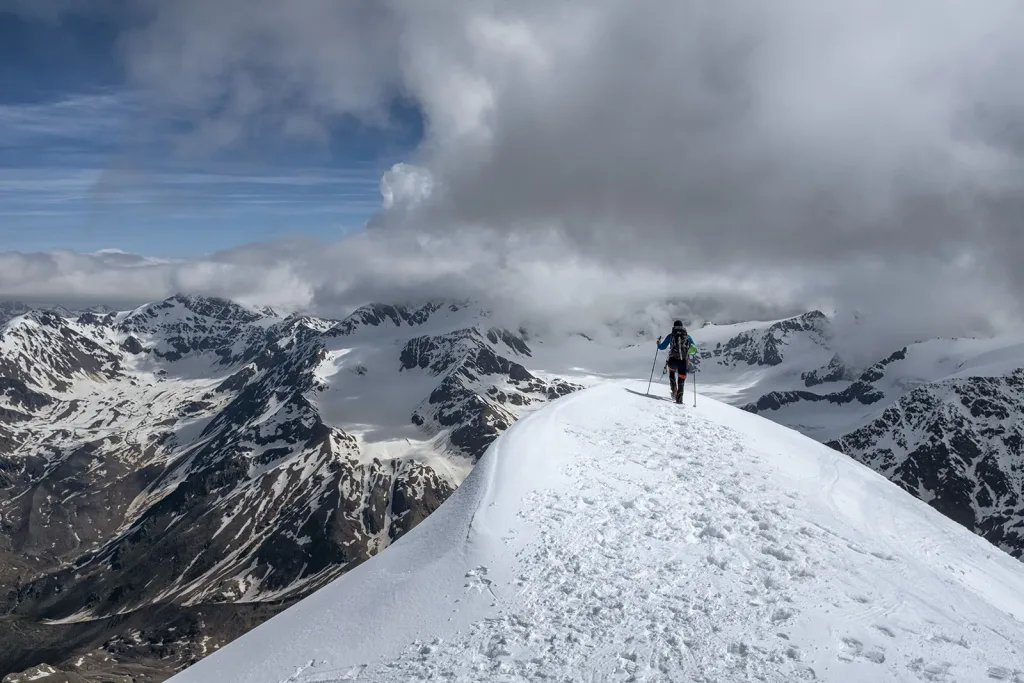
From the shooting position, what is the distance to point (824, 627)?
12555 millimetres

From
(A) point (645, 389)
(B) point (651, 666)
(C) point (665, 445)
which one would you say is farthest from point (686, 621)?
A: (A) point (645, 389)

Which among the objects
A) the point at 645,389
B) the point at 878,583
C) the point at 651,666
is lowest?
the point at 651,666

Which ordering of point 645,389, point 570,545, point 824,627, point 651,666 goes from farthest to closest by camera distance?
point 645,389, point 570,545, point 824,627, point 651,666

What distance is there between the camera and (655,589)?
14.1m

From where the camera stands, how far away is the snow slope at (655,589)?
12.0 meters

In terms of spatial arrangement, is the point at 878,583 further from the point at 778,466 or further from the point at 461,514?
the point at 461,514

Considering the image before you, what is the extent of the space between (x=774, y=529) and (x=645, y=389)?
1622 centimetres

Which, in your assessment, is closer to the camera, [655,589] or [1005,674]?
[1005,674]

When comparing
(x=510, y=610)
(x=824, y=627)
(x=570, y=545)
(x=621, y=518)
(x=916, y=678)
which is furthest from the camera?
(x=621, y=518)

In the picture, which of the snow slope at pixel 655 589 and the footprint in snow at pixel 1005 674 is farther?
the snow slope at pixel 655 589

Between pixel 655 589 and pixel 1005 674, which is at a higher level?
pixel 655 589

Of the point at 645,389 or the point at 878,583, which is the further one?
the point at 645,389

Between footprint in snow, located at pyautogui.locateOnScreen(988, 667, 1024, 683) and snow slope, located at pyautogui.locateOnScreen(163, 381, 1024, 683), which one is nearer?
footprint in snow, located at pyautogui.locateOnScreen(988, 667, 1024, 683)

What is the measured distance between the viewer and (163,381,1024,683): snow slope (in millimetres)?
12023
